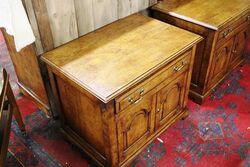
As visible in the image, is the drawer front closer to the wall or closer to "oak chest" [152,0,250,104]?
"oak chest" [152,0,250,104]

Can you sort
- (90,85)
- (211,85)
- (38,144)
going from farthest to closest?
(211,85), (38,144), (90,85)

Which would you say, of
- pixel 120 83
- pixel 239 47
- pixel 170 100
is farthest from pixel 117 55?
pixel 239 47

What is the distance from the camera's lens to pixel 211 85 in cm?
A: 206

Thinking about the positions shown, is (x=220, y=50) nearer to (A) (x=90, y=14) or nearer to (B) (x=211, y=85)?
(B) (x=211, y=85)

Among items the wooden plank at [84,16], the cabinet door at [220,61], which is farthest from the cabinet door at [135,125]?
the cabinet door at [220,61]

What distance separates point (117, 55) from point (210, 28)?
683 millimetres

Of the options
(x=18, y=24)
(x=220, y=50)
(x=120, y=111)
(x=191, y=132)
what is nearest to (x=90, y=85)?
(x=120, y=111)

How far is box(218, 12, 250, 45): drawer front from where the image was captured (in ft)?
5.84

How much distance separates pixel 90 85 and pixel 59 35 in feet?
1.57

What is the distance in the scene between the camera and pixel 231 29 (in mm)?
1851

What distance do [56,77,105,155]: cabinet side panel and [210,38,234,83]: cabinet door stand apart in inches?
39.3

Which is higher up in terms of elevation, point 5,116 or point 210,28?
point 210,28

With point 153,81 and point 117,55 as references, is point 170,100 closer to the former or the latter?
point 153,81

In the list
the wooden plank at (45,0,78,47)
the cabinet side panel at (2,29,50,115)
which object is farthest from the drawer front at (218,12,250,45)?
the cabinet side panel at (2,29,50,115)
